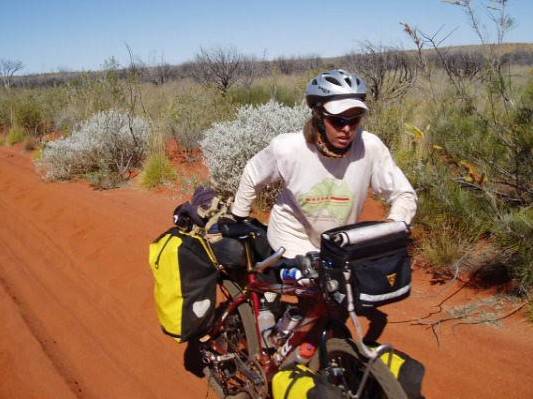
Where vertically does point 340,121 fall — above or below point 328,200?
above

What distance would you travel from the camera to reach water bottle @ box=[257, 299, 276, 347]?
123 inches

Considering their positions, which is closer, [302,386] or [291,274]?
[302,386]

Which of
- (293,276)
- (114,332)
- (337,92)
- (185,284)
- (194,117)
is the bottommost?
(114,332)

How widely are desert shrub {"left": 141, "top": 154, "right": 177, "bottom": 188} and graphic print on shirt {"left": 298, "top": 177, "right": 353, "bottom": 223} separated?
23.3 feet

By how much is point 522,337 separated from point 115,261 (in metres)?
4.55

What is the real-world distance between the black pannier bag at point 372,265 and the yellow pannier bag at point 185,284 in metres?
1.07

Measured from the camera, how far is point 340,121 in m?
2.59

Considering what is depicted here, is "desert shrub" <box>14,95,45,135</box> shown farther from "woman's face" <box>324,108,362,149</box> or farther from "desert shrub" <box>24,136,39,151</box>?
"woman's face" <box>324,108,362,149</box>

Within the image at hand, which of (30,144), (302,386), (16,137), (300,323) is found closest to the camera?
(302,386)

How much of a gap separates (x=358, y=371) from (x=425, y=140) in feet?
20.0

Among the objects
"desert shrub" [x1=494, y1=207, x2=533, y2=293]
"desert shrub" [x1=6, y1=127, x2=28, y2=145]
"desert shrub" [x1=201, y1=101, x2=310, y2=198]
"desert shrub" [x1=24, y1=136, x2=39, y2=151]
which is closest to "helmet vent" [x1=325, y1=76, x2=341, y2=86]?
"desert shrub" [x1=494, y1=207, x2=533, y2=293]

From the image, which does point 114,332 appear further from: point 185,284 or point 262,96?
point 262,96

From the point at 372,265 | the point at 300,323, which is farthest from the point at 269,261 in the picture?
the point at 372,265

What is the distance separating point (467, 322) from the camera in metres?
4.27
